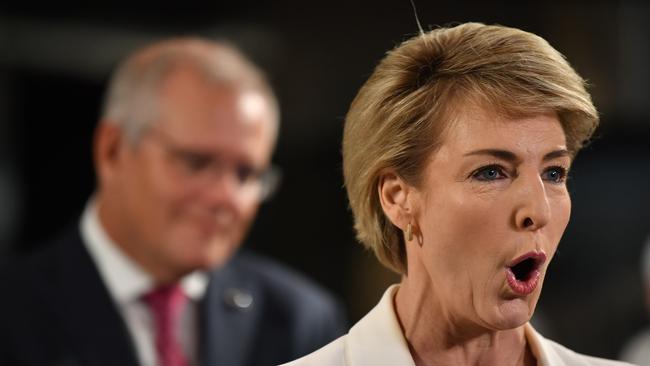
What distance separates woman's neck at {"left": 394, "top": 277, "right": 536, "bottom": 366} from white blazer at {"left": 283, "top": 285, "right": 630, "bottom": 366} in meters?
0.01

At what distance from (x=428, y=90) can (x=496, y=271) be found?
152mm

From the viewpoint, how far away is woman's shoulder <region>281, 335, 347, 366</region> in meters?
0.86

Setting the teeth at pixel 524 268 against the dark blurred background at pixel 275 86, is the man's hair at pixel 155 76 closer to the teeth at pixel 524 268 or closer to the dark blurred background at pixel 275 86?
the dark blurred background at pixel 275 86

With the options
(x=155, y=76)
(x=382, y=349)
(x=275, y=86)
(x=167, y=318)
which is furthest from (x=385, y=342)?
(x=275, y=86)

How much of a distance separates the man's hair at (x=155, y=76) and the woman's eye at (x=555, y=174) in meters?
0.99

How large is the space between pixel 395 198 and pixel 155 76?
40.0 inches

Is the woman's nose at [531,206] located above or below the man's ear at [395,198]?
above

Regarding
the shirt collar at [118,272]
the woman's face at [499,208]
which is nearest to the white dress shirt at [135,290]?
the shirt collar at [118,272]

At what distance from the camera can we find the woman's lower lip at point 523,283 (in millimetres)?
777

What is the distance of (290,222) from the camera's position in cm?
305

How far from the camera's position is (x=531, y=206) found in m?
0.77

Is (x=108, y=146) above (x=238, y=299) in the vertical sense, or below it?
above

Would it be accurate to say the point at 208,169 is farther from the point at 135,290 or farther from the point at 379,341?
the point at 379,341

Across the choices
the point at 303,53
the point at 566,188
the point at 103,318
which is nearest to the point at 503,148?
the point at 566,188
